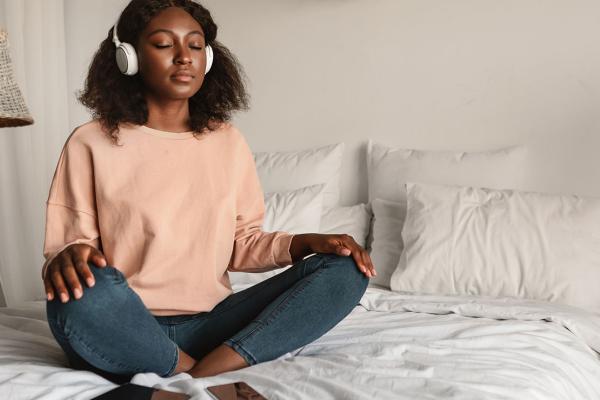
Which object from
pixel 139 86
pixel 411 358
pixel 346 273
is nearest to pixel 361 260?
pixel 346 273

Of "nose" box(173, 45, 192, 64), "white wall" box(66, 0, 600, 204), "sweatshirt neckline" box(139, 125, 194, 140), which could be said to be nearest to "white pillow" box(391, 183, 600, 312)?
"white wall" box(66, 0, 600, 204)

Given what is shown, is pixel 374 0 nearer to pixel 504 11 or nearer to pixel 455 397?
pixel 504 11

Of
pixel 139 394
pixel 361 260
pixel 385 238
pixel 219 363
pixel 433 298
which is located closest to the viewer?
pixel 139 394

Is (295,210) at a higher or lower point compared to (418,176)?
lower

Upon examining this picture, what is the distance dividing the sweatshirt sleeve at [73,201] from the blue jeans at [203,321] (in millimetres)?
249

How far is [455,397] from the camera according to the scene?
1.23m

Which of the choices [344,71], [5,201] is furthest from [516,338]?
[5,201]

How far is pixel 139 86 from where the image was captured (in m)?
1.72

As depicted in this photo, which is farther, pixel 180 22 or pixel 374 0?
pixel 374 0

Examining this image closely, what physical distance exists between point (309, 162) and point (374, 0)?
66cm

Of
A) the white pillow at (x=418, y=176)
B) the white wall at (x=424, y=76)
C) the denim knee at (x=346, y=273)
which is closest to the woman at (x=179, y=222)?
the denim knee at (x=346, y=273)

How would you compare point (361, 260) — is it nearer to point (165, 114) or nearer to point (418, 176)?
point (165, 114)

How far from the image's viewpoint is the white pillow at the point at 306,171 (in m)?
2.77

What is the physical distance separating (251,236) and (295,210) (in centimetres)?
84
